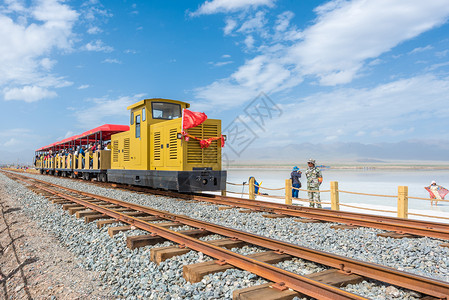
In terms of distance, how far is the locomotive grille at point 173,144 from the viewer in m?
10.1

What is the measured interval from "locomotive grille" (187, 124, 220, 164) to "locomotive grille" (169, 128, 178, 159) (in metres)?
0.44

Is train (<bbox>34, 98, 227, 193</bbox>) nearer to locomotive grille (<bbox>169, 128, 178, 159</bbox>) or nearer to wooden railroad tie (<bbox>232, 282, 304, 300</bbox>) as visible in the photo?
locomotive grille (<bbox>169, 128, 178, 159</bbox>)

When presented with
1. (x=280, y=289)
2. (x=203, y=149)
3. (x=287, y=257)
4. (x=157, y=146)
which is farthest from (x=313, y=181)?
(x=280, y=289)

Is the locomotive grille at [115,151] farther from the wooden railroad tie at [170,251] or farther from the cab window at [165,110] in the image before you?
the wooden railroad tie at [170,251]

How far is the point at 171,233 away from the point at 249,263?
1.78 meters

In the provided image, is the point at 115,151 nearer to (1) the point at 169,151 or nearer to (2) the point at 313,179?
(1) the point at 169,151

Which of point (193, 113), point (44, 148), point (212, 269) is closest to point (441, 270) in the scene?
point (212, 269)

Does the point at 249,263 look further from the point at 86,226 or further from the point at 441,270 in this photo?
the point at 86,226

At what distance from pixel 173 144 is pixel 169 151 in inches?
12.5

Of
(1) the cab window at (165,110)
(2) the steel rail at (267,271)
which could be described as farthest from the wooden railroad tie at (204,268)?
(1) the cab window at (165,110)

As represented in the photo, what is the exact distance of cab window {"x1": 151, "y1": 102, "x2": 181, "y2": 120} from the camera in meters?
11.5

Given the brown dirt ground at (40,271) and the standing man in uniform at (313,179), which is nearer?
the brown dirt ground at (40,271)

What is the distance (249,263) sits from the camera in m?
3.51

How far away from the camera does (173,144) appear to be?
1025 cm
